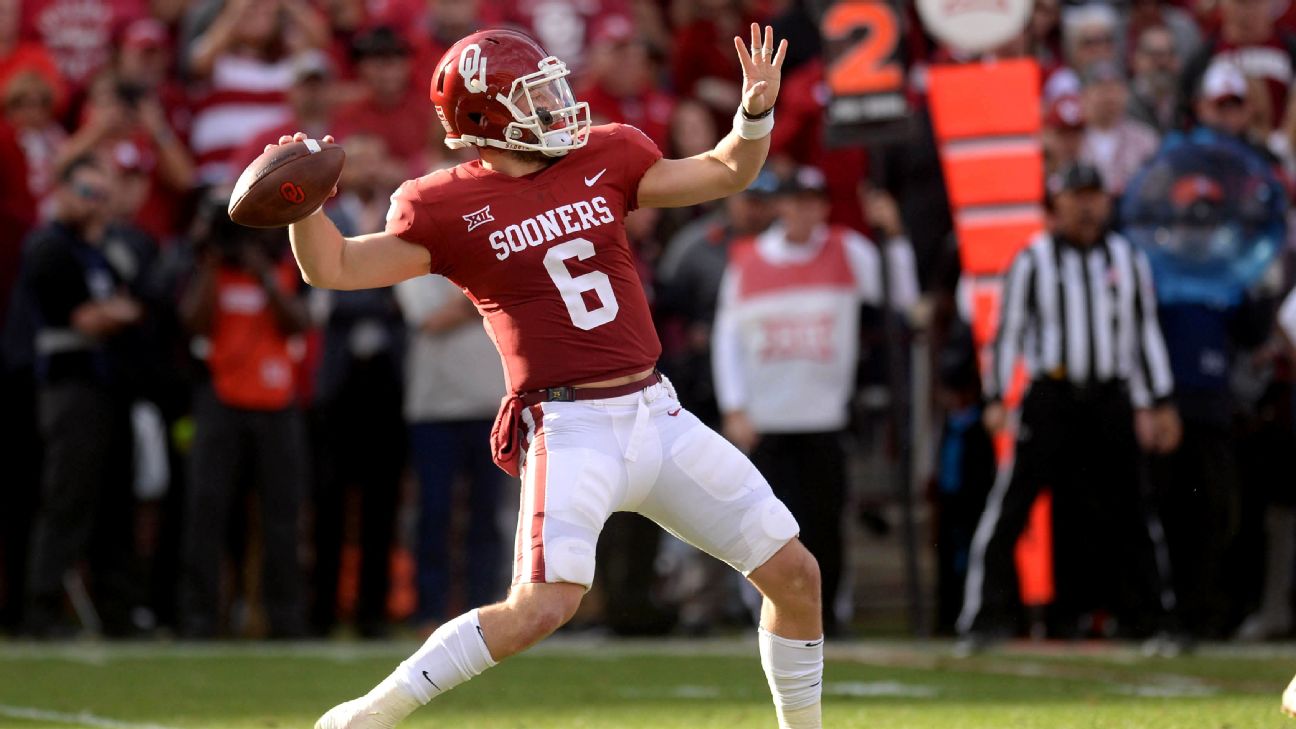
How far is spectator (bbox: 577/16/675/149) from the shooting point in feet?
37.9

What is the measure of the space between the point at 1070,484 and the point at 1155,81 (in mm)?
3090

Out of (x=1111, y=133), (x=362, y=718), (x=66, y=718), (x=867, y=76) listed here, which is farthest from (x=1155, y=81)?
(x=362, y=718)

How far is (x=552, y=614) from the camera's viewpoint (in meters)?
4.94

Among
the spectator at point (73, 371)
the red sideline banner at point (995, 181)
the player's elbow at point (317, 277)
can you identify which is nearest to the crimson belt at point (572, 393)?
the player's elbow at point (317, 277)

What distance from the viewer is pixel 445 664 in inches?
193

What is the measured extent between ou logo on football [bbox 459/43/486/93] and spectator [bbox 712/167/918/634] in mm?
4755

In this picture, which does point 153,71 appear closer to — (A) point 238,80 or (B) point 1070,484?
(A) point 238,80

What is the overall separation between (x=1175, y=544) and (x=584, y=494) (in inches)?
211

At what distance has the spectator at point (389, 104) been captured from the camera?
1123 cm

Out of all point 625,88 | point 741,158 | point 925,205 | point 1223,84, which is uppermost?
point 625,88

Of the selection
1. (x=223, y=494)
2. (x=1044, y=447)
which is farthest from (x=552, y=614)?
(x=223, y=494)

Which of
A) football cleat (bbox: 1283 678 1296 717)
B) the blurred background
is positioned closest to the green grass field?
the blurred background

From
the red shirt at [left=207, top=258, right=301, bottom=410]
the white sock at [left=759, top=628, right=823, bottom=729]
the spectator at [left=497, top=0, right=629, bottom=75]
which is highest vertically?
the spectator at [left=497, top=0, right=629, bottom=75]

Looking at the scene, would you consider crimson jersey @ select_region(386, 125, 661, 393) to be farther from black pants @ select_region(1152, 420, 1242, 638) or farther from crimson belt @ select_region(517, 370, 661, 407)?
black pants @ select_region(1152, 420, 1242, 638)
